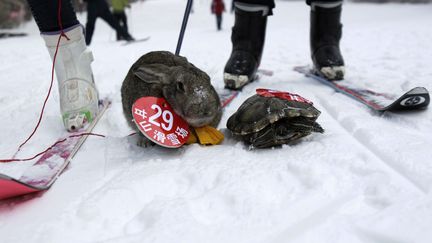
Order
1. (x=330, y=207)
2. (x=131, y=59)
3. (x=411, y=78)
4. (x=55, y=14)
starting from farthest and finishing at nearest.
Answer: (x=131, y=59)
(x=411, y=78)
(x=55, y=14)
(x=330, y=207)

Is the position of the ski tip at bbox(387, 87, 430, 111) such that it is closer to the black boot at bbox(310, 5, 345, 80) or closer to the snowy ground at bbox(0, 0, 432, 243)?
the snowy ground at bbox(0, 0, 432, 243)

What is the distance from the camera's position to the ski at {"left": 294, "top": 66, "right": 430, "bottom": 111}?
2.23 metres

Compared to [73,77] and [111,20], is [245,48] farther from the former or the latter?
[111,20]

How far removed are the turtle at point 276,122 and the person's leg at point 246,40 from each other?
121 cm

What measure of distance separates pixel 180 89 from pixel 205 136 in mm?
313

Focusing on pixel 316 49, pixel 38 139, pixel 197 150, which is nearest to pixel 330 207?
pixel 197 150

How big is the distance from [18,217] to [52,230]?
246mm

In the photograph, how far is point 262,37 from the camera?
11.3 feet

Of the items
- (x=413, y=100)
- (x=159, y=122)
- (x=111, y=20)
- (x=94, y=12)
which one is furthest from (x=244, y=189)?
(x=111, y=20)

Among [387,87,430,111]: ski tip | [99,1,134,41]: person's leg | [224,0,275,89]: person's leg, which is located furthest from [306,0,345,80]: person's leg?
[99,1,134,41]: person's leg

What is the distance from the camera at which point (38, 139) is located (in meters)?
2.50

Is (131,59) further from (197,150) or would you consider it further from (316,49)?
(197,150)

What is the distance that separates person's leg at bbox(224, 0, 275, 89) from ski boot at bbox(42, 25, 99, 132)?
1.19 meters

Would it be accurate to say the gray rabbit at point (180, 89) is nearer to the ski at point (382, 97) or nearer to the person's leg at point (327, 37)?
the ski at point (382, 97)
